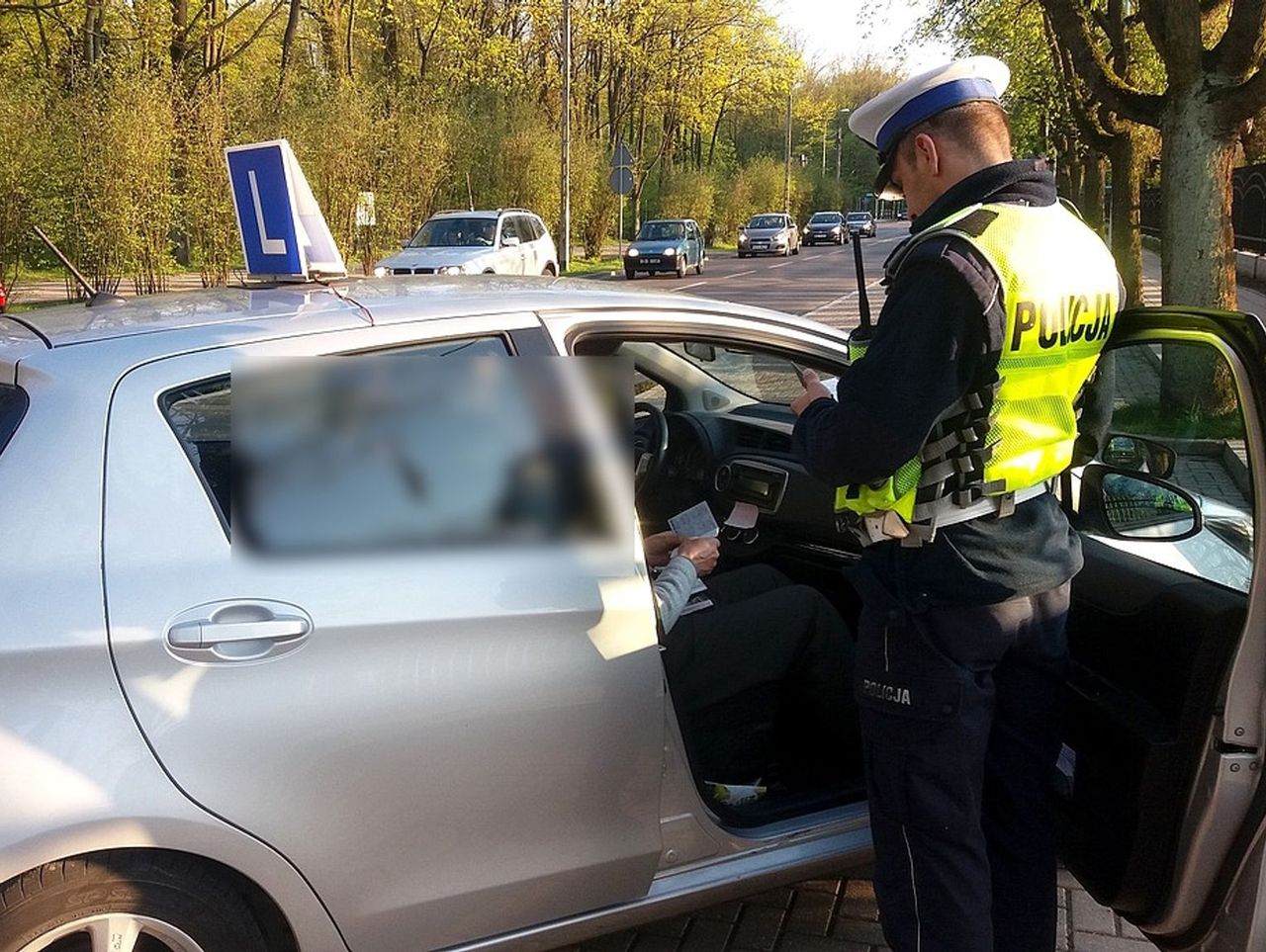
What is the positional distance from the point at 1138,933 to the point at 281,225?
271cm

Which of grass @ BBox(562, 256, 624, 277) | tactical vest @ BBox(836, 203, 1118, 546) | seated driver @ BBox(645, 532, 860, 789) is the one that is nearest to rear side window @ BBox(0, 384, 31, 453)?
seated driver @ BBox(645, 532, 860, 789)

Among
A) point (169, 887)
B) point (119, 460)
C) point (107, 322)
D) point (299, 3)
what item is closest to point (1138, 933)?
point (169, 887)

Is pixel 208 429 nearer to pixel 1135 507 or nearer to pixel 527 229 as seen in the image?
pixel 1135 507

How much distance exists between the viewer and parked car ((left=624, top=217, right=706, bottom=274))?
1157 inches

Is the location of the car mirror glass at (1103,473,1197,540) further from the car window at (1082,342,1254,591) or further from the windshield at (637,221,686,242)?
the windshield at (637,221,686,242)

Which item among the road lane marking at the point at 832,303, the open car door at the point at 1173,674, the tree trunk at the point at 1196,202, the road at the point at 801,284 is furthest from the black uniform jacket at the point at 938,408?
the road lane marking at the point at 832,303

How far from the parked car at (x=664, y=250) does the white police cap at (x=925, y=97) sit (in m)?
27.6

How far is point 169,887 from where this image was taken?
180 centimetres

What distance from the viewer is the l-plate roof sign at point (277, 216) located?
2592 millimetres

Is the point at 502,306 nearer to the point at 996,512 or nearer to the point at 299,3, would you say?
the point at 996,512

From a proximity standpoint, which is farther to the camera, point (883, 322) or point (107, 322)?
point (107, 322)

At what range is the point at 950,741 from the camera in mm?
2033

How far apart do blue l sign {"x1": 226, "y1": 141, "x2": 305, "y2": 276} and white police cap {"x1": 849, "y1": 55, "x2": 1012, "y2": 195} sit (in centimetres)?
134

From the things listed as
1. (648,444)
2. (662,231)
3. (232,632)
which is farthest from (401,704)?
(662,231)
